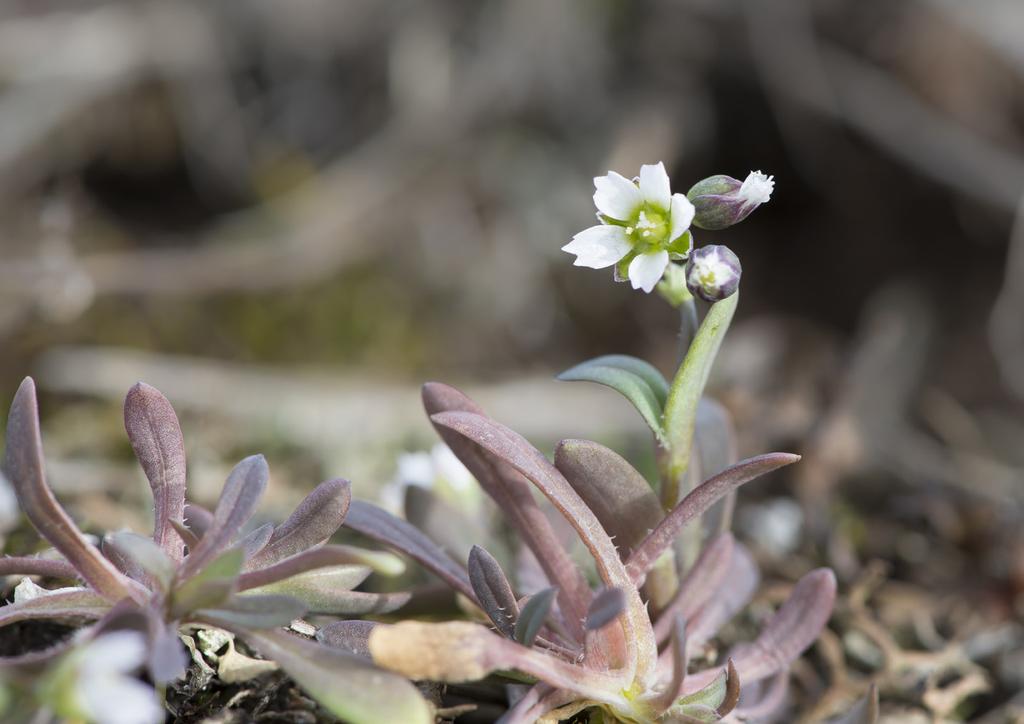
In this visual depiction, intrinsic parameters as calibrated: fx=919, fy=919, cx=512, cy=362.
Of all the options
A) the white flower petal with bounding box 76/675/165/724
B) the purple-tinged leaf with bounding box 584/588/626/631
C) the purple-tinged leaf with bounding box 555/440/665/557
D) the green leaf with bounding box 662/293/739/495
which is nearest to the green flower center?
the green leaf with bounding box 662/293/739/495

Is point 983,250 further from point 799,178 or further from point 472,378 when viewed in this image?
point 472,378

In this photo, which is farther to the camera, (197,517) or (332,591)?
(197,517)

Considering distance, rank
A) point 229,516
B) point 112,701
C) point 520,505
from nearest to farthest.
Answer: point 112,701 < point 229,516 < point 520,505

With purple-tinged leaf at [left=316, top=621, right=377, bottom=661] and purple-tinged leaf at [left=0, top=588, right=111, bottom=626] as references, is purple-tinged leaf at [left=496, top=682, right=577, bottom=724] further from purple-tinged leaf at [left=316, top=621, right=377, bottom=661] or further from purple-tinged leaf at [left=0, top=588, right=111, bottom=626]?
purple-tinged leaf at [left=0, top=588, right=111, bottom=626]

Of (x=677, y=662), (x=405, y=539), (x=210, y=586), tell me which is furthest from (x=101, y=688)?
(x=677, y=662)

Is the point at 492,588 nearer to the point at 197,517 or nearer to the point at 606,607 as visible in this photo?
the point at 606,607

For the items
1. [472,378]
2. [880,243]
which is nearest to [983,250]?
[880,243]

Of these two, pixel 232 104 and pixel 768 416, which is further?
pixel 232 104
